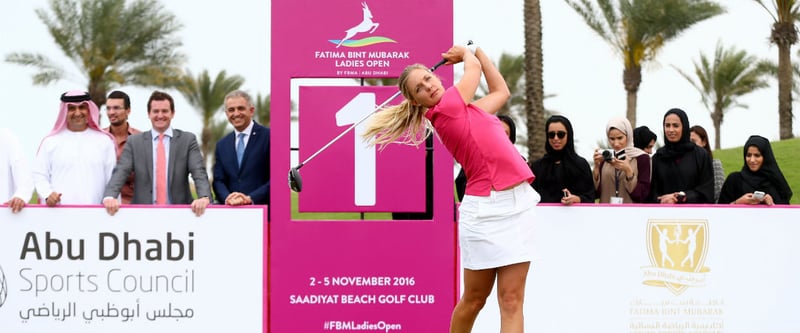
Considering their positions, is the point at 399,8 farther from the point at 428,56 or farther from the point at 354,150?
the point at 354,150

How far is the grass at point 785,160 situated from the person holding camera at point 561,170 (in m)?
13.9

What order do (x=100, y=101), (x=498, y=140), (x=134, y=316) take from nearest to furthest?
(x=498, y=140) → (x=134, y=316) → (x=100, y=101)

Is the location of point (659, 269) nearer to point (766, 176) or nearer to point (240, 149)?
point (766, 176)

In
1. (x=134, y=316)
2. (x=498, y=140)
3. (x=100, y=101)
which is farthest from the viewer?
(x=100, y=101)

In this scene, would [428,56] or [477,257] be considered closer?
[477,257]

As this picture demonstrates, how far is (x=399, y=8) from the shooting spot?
719 centimetres

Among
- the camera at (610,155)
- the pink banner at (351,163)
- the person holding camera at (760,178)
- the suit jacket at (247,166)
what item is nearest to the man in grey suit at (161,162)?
the suit jacket at (247,166)

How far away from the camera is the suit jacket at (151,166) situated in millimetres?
7184

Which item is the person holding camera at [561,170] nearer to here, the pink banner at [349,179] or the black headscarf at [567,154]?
the black headscarf at [567,154]

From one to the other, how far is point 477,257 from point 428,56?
212cm

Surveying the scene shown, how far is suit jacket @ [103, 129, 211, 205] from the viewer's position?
718 cm

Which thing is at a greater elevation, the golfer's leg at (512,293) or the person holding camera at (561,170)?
the person holding camera at (561,170)

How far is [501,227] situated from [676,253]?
86.6 inches

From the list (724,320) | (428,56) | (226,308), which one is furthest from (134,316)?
(724,320)
